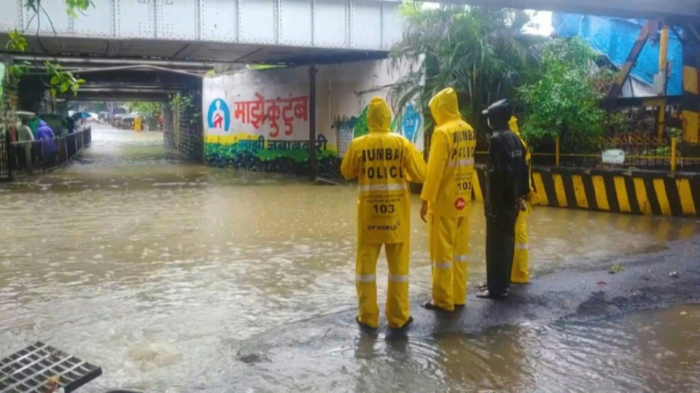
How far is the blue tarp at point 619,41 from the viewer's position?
18.1 metres

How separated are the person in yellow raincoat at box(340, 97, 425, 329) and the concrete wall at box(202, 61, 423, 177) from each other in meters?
10.9

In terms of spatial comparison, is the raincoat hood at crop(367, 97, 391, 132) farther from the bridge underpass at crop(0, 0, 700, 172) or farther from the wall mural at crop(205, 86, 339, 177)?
the wall mural at crop(205, 86, 339, 177)

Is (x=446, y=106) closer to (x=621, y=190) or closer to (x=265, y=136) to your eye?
(x=621, y=190)

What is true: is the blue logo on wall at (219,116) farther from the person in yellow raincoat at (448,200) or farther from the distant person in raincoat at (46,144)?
the person in yellow raincoat at (448,200)

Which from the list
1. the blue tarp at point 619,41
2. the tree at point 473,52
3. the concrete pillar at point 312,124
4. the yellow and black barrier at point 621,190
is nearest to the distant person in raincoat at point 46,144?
the concrete pillar at point 312,124

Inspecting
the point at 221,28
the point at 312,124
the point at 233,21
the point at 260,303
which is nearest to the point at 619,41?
the point at 312,124

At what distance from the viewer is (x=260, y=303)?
6.40 meters

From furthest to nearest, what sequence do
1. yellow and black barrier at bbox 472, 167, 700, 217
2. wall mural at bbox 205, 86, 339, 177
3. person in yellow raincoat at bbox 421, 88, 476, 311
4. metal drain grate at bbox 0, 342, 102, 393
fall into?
1. wall mural at bbox 205, 86, 339, 177
2. yellow and black barrier at bbox 472, 167, 700, 217
3. person in yellow raincoat at bbox 421, 88, 476, 311
4. metal drain grate at bbox 0, 342, 102, 393

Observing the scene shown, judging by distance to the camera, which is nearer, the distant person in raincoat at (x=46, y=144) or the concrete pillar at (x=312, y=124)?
the concrete pillar at (x=312, y=124)

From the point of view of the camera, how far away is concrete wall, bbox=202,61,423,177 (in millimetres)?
18797

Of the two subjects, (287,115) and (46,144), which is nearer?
(287,115)

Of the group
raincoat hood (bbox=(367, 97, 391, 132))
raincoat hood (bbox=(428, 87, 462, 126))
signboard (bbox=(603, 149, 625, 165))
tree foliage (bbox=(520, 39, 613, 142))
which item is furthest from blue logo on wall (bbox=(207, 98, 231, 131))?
raincoat hood (bbox=(367, 97, 391, 132))

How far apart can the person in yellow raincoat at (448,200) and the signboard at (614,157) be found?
7.34 meters

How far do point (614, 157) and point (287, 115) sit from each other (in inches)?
457
